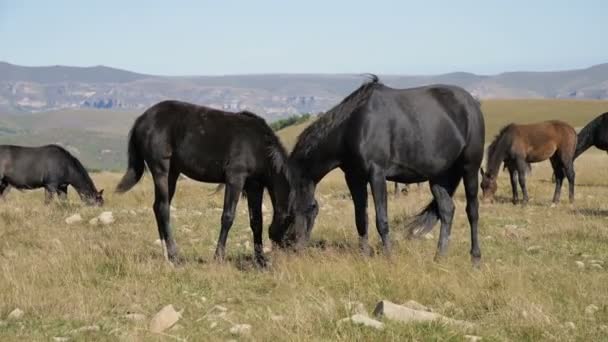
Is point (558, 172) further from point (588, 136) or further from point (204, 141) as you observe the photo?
point (204, 141)

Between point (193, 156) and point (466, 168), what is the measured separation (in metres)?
3.46

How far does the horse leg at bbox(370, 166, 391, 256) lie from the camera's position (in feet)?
26.3

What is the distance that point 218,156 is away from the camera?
337 inches

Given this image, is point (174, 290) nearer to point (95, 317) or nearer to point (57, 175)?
point (95, 317)

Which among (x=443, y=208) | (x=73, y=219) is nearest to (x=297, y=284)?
(x=443, y=208)

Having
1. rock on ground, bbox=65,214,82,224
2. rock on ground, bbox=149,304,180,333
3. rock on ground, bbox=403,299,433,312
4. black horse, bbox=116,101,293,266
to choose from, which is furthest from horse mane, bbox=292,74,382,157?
rock on ground, bbox=65,214,82,224

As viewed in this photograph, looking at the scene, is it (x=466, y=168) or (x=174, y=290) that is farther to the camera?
(x=466, y=168)

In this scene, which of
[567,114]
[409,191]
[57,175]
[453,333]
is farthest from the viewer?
[567,114]

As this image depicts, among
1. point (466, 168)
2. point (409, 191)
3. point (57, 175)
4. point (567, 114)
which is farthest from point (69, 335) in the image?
point (567, 114)

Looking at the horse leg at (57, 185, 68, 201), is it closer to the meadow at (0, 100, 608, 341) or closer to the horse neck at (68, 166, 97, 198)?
the horse neck at (68, 166, 97, 198)

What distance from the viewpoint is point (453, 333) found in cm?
492

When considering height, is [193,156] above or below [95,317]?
above

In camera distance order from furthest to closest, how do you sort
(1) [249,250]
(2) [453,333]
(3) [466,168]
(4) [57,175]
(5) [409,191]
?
1. (5) [409,191]
2. (4) [57,175]
3. (1) [249,250]
4. (3) [466,168]
5. (2) [453,333]

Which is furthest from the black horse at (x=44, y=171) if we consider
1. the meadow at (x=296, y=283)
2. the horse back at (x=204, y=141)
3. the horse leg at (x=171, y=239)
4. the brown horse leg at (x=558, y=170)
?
the brown horse leg at (x=558, y=170)
